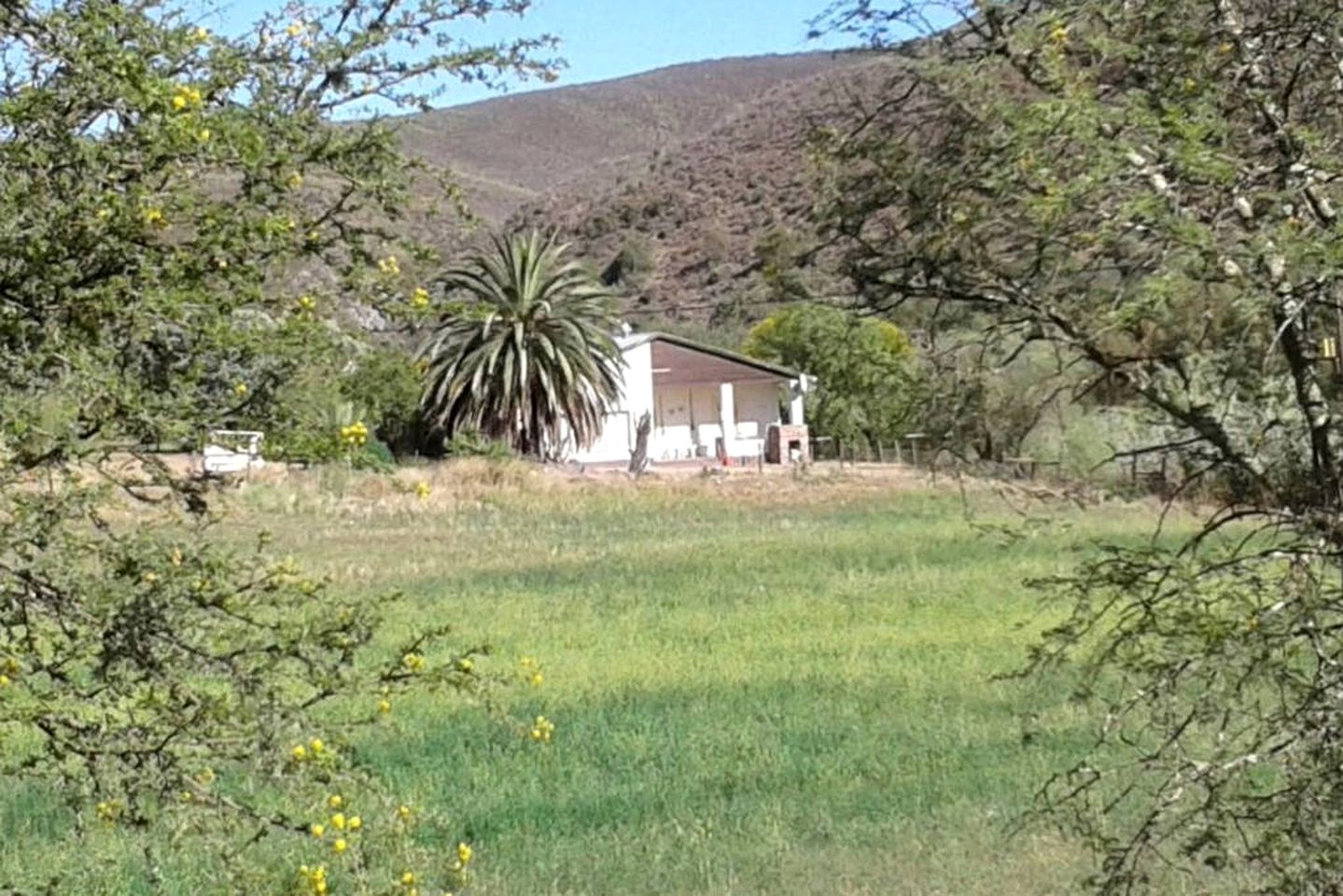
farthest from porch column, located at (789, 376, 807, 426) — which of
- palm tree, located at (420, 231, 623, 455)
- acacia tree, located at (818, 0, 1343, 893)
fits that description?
acacia tree, located at (818, 0, 1343, 893)

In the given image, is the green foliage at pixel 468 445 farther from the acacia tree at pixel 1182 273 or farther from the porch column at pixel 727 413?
the porch column at pixel 727 413

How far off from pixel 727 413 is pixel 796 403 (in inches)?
149

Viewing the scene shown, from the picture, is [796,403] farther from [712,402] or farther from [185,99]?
[185,99]

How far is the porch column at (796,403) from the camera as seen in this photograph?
51.4 m

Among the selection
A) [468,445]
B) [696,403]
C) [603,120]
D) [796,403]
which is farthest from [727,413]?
[603,120]

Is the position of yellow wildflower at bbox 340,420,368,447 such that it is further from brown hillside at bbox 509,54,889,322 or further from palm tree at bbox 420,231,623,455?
brown hillside at bbox 509,54,889,322

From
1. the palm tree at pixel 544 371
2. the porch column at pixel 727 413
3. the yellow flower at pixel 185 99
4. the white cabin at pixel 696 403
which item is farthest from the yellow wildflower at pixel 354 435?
the porch column at pixel 727 413

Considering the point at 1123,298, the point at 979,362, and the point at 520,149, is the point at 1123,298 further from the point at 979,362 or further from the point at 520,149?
the point at 520,149

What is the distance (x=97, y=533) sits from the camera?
13.6 feet

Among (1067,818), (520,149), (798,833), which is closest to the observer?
(1067,818)

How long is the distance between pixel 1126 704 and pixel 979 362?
2.96 feet

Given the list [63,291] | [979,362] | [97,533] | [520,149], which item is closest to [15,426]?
[63,291]

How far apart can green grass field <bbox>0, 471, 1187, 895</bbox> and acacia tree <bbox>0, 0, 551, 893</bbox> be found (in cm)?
105

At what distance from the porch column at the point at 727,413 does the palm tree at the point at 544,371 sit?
24.4 ft
